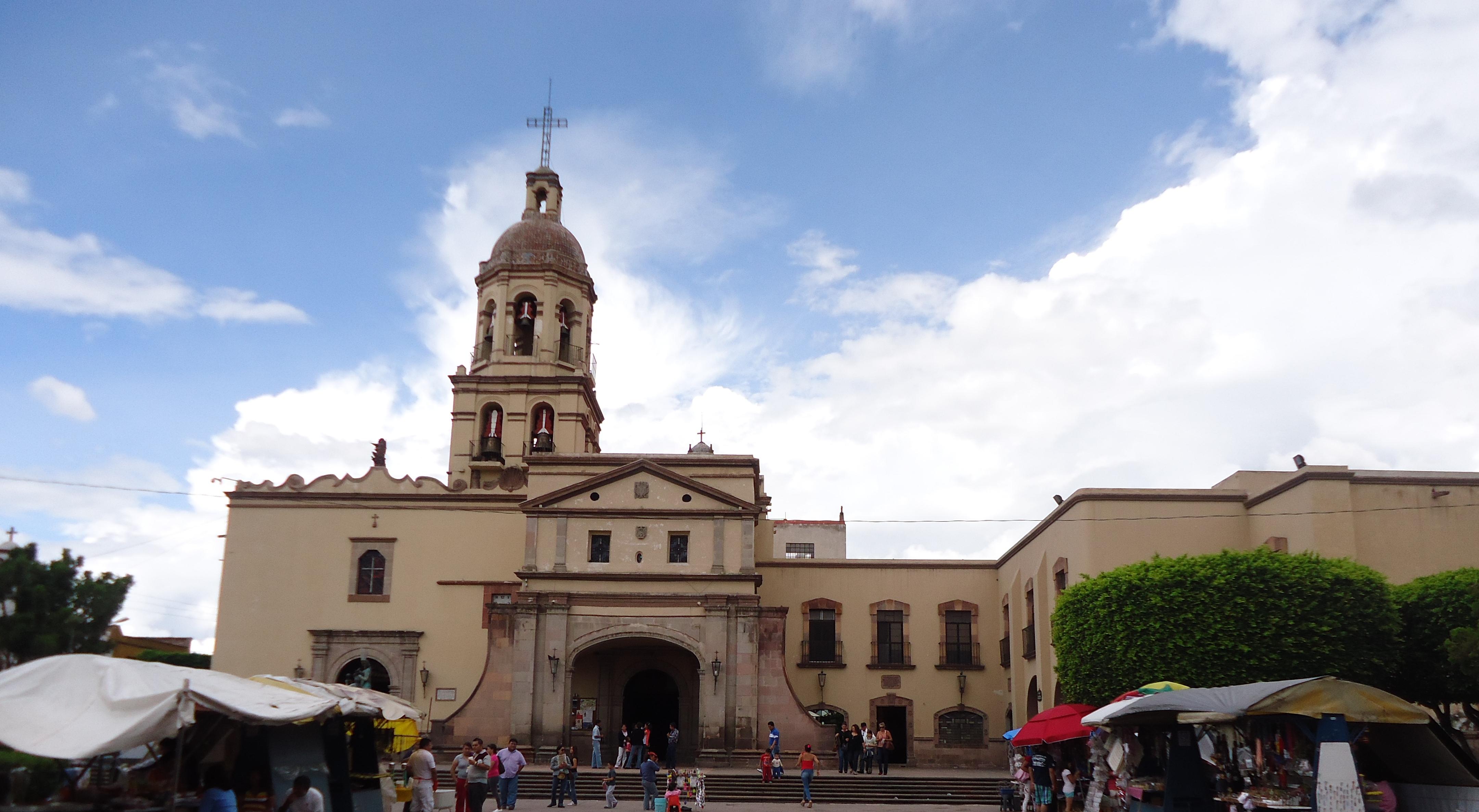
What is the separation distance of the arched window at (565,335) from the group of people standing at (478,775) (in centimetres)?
1994

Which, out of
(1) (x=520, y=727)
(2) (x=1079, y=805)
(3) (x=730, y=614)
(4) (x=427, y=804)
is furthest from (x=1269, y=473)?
(4) (x=427, y=804)

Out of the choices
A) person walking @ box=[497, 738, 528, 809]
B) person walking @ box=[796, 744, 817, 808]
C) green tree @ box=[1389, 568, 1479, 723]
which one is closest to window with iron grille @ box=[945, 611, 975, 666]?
person walking @ box=[796, 744, 817, 808]

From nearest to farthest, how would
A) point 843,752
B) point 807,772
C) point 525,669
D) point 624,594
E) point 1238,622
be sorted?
point 1238,622
point 807,772
point 843,752
point 525,669
point 624,594

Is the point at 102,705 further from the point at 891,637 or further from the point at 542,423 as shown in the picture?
the point at 542,423

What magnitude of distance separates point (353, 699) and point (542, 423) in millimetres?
26427

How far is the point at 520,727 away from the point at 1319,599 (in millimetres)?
19883

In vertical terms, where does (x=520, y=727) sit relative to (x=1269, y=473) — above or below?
below

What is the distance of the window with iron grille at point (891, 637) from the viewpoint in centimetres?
3769

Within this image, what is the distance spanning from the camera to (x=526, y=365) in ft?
139

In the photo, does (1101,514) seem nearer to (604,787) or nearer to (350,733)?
(604,787)

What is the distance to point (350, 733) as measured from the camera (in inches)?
658

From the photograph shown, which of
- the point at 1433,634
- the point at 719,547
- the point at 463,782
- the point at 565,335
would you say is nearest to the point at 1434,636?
the point at 1433,634

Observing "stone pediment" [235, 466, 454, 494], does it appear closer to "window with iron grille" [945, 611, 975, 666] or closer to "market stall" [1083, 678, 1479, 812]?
"window with iron grille" [945, 611, 975, 666]

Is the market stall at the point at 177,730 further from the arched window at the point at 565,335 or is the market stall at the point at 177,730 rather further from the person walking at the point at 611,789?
the arched window at the point at 565,335
